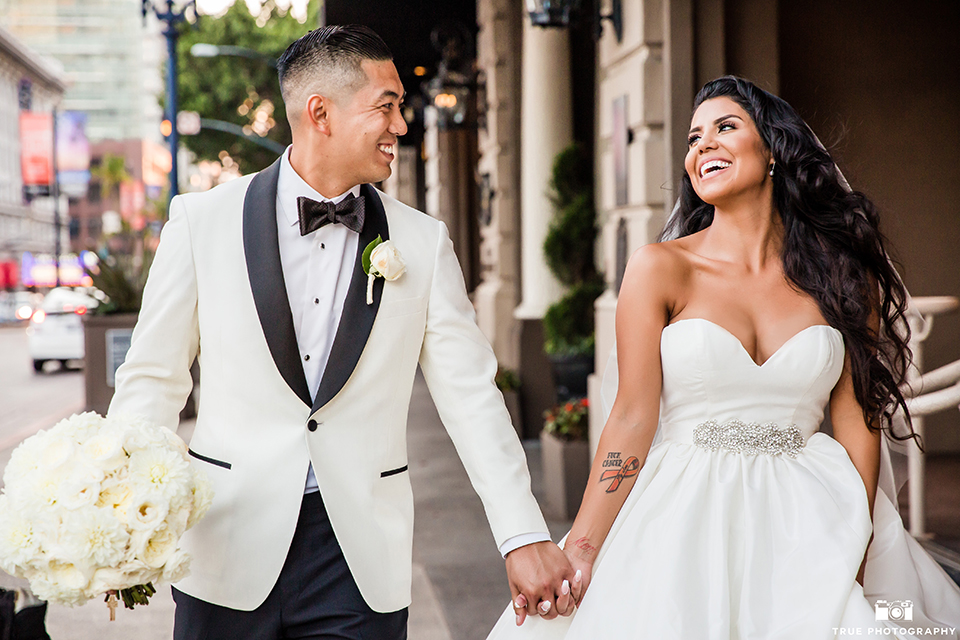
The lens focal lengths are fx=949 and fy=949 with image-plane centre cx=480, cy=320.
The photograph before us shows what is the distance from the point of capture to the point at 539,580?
2.41 m

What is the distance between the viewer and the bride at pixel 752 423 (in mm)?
2389

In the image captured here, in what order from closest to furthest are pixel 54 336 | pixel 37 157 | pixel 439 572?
1. pixel 439 572
2. pixel 54 336
3. pixel 37 157

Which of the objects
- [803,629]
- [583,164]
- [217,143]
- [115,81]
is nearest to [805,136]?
[803,629]

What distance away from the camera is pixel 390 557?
237cm

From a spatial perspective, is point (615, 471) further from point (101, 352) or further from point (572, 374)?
point (101, 352)

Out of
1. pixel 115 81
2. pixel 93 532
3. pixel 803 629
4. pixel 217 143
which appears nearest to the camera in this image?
pixel 93 532

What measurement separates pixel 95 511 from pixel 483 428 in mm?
971

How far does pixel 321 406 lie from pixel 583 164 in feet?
23.1

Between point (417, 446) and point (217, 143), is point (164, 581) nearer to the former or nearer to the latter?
point (417, 446)

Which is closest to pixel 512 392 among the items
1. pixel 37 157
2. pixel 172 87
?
pixel 172 87

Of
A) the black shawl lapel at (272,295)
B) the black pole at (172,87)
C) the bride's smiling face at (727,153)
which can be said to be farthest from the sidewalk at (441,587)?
the black pole at (172,87)

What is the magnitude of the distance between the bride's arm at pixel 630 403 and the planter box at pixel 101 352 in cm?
975

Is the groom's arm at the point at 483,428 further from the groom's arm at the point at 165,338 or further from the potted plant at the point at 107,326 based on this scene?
the potted plant at the point at 107,326

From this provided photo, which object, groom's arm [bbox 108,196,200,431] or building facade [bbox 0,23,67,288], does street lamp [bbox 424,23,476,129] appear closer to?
groom's arm [bbox 108,196,200,431]
